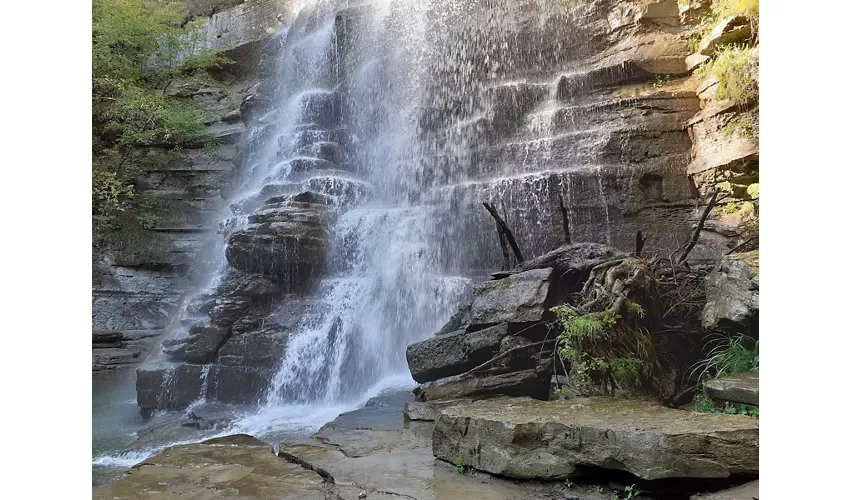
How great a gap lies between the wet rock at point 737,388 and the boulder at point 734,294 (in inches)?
10.2

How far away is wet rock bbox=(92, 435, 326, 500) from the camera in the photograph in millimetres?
2348

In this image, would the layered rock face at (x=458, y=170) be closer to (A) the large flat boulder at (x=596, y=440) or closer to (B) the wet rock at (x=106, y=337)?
(B) the wet rock at (x=106, y=337)

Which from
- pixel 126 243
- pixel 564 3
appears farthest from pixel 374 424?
pixel 564 3

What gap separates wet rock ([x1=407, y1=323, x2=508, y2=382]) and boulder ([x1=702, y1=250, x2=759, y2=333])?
105 centimetres

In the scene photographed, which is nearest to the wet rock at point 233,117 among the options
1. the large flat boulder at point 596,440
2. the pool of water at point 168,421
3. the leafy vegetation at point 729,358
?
the pool of water at point 168,421

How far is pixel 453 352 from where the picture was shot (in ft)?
11.2

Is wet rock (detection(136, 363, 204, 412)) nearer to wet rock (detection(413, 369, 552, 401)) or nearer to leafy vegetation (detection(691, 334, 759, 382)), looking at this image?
wet rock (detection(413, 369, 552, 401))

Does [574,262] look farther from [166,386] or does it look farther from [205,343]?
[166,386]

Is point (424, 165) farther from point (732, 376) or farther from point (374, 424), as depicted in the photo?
point (732, 376)

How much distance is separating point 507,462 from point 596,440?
34 centimetres

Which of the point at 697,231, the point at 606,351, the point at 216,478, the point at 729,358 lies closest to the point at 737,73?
the point at 697,231

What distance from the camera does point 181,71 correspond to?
5078 mm

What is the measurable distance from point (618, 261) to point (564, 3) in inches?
123

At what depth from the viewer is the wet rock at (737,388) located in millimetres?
2404
